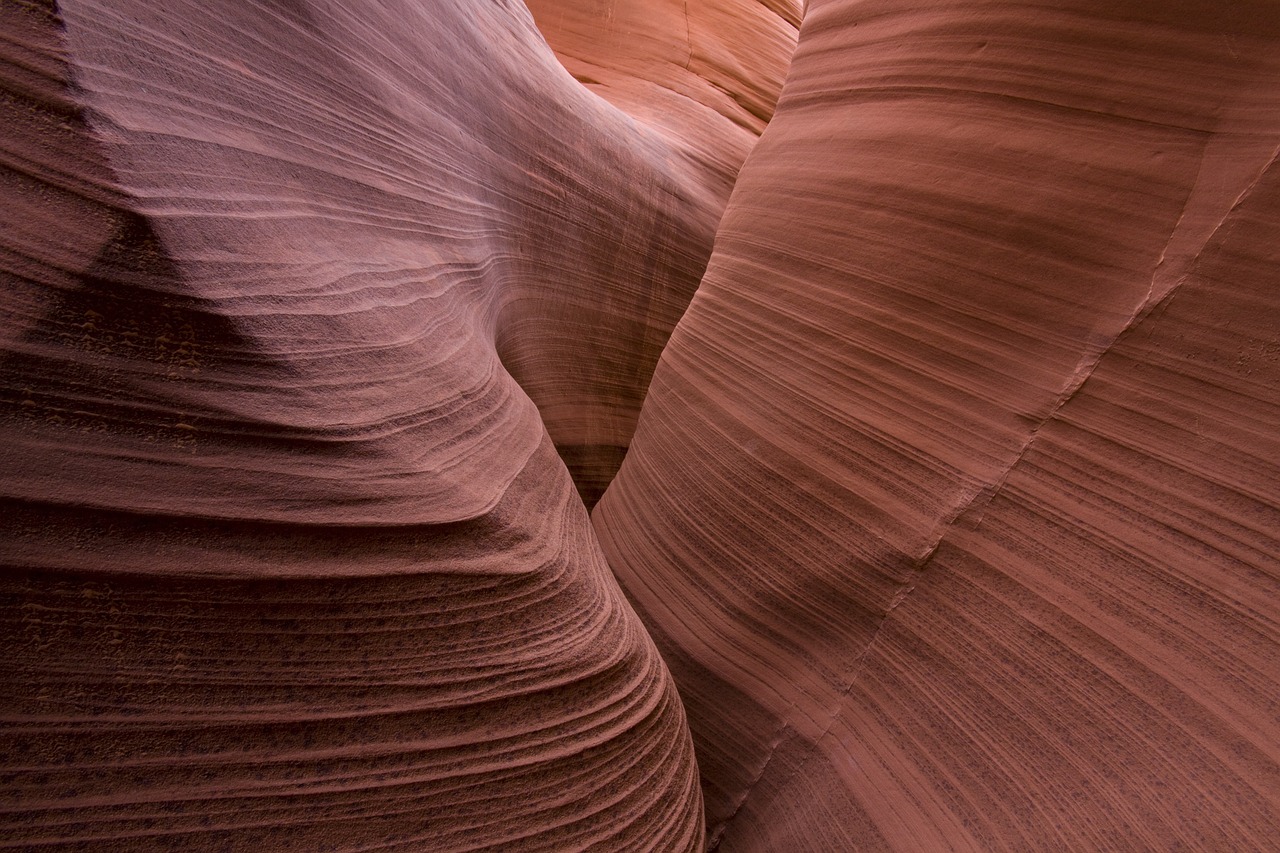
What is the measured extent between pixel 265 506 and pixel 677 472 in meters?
0.92

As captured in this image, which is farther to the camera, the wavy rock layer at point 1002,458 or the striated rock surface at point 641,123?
the striated rock surface at point 641,123

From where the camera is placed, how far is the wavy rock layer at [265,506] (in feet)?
1.79

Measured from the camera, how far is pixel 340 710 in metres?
0.67

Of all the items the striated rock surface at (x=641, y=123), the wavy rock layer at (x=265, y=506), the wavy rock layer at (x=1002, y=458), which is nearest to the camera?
the wavy rock layer at (x=265, y=506)

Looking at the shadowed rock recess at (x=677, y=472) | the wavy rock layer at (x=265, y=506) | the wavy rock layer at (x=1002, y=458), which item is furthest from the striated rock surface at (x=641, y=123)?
the wavy rock layer at (x=265, y=506)

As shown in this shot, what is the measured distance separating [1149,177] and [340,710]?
3.89 ft

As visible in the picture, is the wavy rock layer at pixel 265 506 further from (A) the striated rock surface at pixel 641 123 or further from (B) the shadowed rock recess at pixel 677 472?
(A) the striated rock surface at pixel 641 123

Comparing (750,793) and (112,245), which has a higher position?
(112,245)

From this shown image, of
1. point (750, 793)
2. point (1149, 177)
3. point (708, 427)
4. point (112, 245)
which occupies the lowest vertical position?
point (750, 793)

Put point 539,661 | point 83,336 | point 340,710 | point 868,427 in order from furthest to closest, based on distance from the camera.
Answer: point 868,427
point 539,661
point 340,710
point 83,336

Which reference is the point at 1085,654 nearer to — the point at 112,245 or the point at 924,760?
the point at 924,760

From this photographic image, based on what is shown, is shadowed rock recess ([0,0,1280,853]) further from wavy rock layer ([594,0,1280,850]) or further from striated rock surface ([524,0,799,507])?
striated rock surface ([524,0,799,507])

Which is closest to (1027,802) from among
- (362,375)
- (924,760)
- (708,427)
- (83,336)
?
(924,760)

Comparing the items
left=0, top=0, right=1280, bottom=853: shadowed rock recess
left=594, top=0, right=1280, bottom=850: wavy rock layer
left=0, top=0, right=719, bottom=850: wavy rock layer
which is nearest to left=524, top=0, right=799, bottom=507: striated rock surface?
left=0, top=0, right=1280, bottom=853: shadowed rock recess
